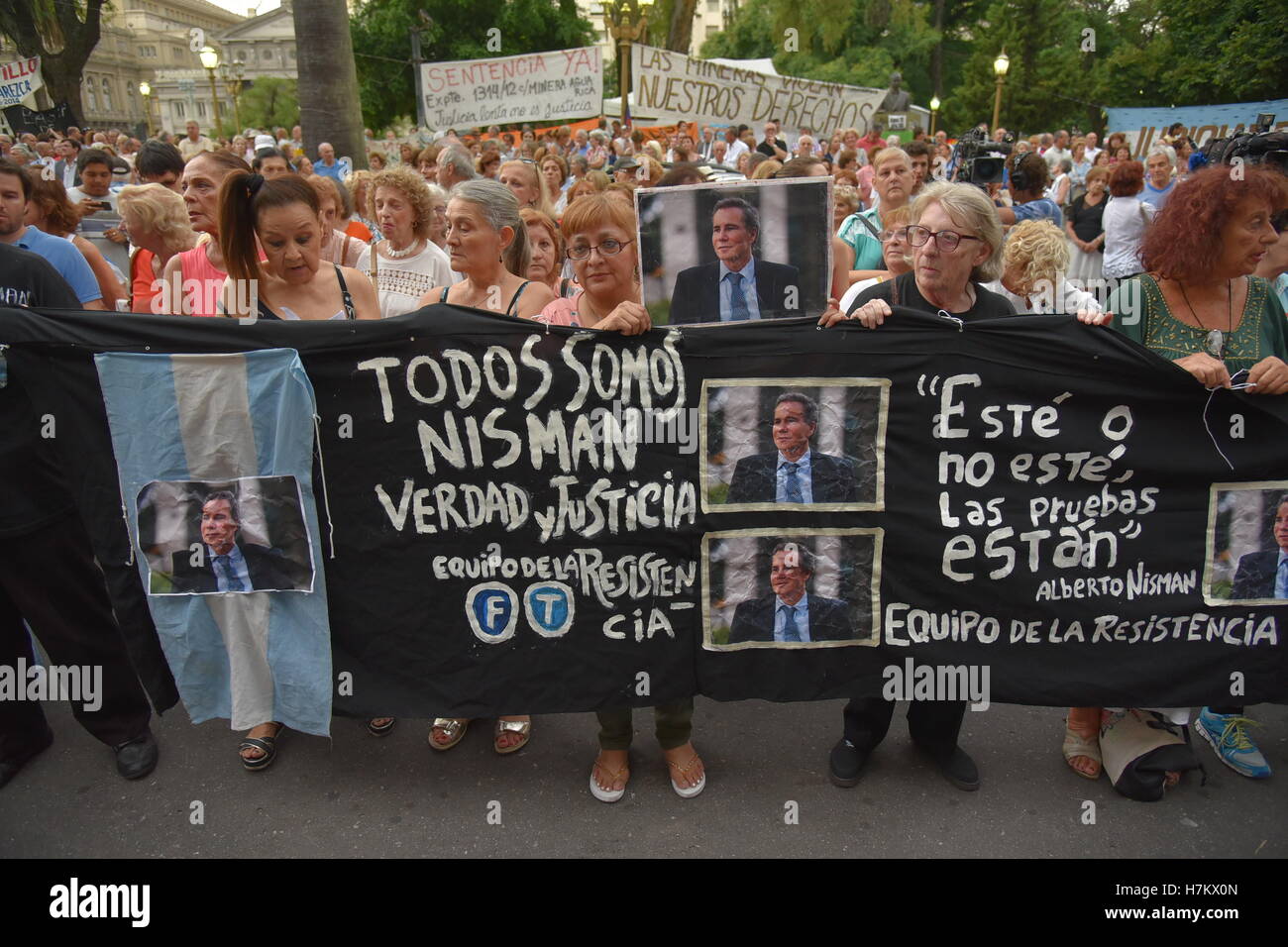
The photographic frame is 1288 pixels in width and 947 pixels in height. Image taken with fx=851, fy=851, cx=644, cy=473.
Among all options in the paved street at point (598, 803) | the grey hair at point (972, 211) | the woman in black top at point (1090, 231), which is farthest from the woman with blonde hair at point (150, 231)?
the woman in black top at point (1090, 231)

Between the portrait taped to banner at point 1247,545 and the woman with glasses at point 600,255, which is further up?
the woman with glasses at point 600,255

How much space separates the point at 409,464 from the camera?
2713 mm

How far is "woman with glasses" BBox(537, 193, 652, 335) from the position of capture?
2.81 m

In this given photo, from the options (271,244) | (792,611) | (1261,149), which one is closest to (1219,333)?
(792,611)

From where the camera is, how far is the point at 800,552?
2766mm

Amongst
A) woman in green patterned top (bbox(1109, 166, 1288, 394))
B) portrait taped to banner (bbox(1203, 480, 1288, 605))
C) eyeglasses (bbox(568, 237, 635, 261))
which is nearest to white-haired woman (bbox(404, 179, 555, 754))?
eyeglasses (bbox(568, 237, 635, 261))

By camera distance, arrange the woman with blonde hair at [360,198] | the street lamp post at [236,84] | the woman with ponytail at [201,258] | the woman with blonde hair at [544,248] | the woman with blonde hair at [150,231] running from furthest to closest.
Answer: the street lamp post at [236,84], the woman with blonde hair at [360,198], the woman with blonde hair at [544,248], the woman with blonde hair at [150,231], the woman with ponytail at [201,258]

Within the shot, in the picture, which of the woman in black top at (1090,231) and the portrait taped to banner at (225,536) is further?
the woman in black top at (1090,231)

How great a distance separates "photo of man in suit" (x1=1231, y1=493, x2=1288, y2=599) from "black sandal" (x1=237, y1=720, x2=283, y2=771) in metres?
3.36

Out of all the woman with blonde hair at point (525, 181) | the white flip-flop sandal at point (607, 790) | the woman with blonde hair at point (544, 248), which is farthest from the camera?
the woman with blonde hair at point (525, 181)

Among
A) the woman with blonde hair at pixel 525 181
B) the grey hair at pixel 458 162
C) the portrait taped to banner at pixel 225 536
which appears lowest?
the portrait taped to banner at pixel 225 536

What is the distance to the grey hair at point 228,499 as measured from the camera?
271 centimetres

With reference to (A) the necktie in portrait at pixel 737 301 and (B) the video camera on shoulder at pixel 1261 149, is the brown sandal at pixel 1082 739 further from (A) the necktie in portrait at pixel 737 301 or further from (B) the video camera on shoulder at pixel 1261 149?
(B) the video camera on shoulder at pixel 1261 149

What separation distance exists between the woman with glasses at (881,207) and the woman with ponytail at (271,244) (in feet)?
9.83
